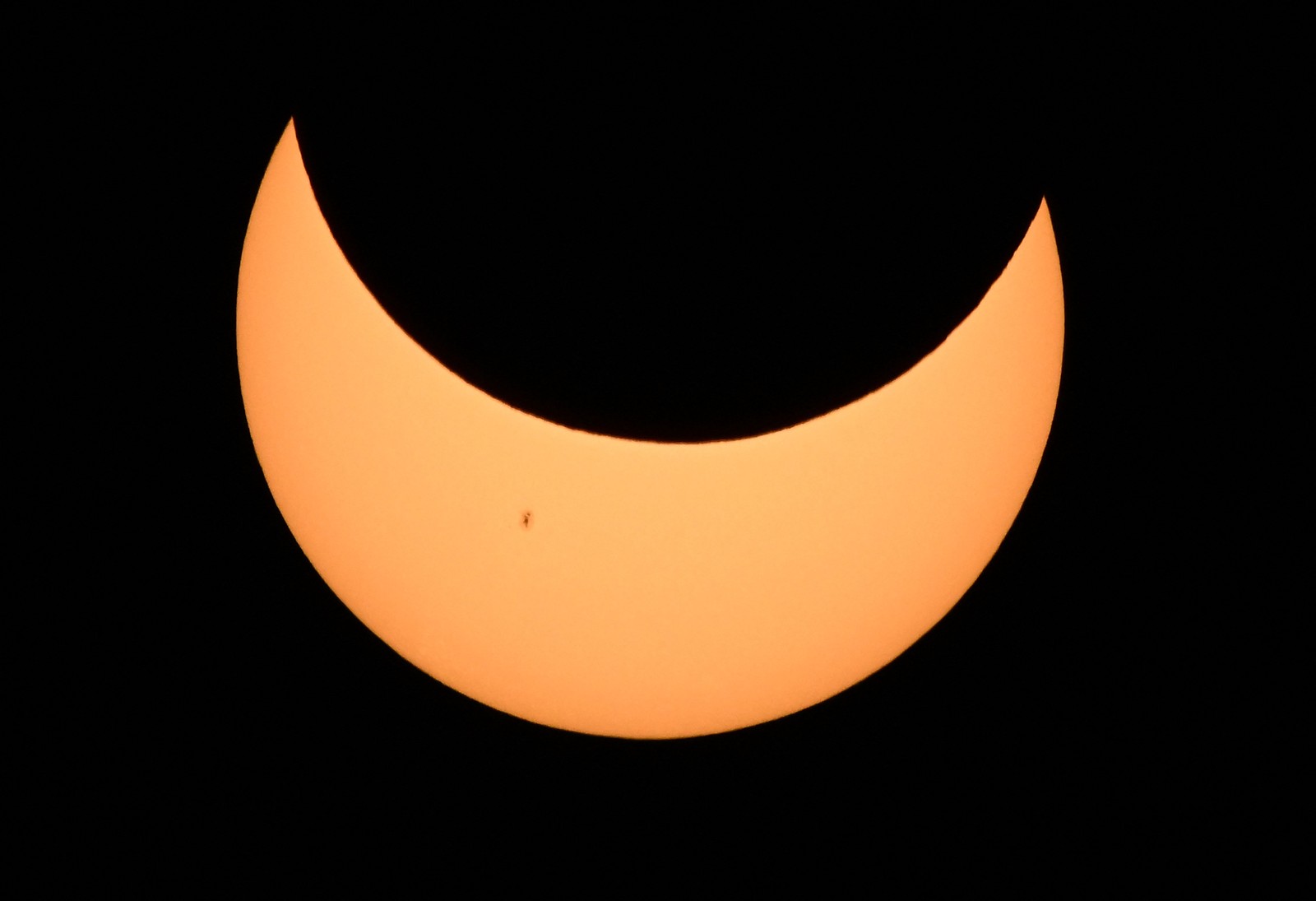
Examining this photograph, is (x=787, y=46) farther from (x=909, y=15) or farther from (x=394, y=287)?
(x=394, y=287)

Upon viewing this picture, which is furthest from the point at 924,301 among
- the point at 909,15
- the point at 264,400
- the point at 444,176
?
the point at 264,400

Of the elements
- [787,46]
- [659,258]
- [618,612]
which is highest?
[787,46]

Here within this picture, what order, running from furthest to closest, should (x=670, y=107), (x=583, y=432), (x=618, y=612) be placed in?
(x=618, y=612)
(x=583, y=432)
(x=670, y=107)

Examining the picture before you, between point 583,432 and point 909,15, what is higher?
point 909,15

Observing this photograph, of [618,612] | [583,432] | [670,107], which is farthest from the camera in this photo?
[618,612]

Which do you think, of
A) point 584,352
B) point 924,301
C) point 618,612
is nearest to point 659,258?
point 584,352

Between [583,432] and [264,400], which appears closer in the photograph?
[583,432]
